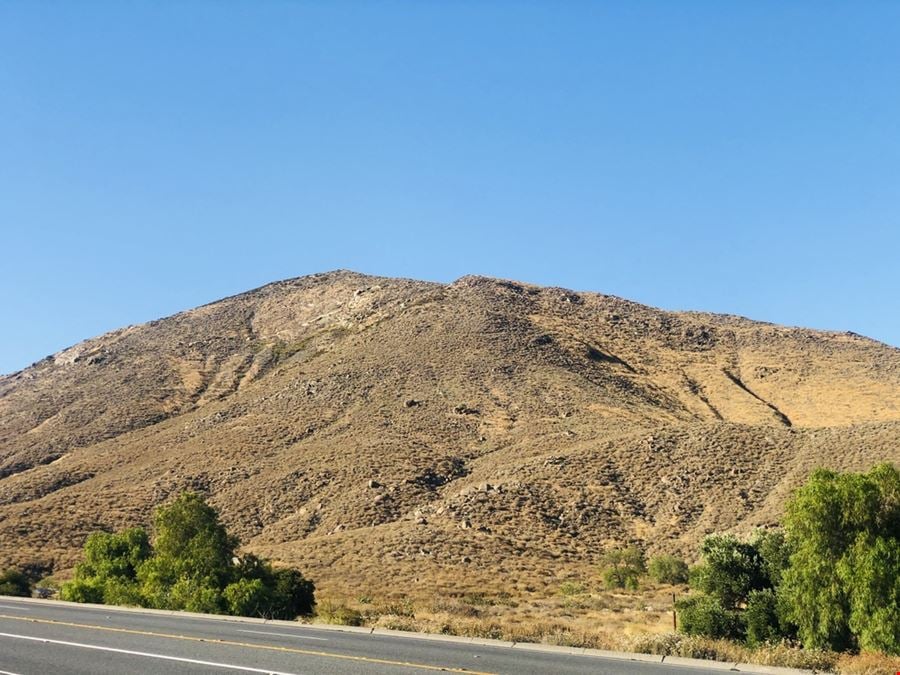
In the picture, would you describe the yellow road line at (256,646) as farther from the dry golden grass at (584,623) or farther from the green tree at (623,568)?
the green tree at (623,568)

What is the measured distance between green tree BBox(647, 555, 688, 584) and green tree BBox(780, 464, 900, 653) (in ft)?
82.4

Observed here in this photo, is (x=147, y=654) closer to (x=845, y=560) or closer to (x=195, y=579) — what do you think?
(x=195, y=579)

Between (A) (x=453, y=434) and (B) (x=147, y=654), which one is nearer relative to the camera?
(B) (x=147, y=654)

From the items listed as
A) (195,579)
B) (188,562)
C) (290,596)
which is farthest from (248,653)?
(188,562)

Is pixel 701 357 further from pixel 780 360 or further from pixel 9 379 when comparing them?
pixel 9 379

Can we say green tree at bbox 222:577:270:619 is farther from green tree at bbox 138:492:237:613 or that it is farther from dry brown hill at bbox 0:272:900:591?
dry brown hill at bbox 0:272:900:591

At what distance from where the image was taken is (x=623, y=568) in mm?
43750

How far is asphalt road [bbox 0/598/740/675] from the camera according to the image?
13797 mm

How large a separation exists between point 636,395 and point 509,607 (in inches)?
2055

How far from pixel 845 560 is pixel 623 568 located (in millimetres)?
26946

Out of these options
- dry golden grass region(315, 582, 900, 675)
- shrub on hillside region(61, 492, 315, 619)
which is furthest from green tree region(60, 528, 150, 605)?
dry golden grass region(315, 582, 900, 675)

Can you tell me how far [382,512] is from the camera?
57969 millimetres

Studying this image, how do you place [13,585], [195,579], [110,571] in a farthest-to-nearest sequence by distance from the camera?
[13,585] < [110,571] < [195,579]

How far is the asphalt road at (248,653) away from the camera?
13.8m
